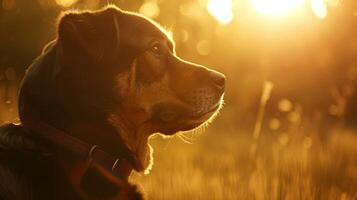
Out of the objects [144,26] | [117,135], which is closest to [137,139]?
[117,135]

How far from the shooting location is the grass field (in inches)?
188

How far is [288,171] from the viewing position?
518 cm

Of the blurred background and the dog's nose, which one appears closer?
the dog's nose

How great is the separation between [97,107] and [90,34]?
0.40 m

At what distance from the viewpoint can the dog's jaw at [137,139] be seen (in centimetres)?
353

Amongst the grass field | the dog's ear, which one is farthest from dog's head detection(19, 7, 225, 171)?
the grass field

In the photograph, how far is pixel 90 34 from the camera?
3453mm

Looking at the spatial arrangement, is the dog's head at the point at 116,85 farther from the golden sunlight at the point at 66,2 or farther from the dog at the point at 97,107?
the golden sunlight at the point at 66,2

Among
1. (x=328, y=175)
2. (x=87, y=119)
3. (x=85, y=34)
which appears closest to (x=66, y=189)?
(x=87, y=119)

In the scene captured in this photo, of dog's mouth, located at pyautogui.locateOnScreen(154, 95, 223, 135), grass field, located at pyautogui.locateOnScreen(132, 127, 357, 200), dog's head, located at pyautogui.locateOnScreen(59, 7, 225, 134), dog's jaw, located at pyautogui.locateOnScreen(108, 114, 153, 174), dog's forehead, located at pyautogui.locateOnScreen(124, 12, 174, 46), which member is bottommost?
grass field, located at pyautogui.locateOnScreen(132, 127, 357, 200)

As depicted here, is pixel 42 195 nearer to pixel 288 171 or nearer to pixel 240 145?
pixel 288 171

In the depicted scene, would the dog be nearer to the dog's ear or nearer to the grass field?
the dog's ear

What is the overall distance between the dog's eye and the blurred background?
2.17ft

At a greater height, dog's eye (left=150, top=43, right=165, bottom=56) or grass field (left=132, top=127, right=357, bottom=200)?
dog's eye (left=150, top=43, right=165, bottom=56)
